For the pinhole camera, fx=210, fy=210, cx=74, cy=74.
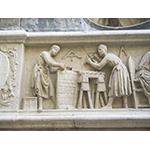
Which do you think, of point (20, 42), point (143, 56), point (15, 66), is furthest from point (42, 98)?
point (143, 56)

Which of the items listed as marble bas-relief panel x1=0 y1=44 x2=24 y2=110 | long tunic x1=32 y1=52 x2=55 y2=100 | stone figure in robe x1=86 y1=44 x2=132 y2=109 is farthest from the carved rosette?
stone figure in robe x1=86 y1=44 x2=132 y2=109

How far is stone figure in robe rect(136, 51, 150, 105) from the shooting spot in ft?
12.3

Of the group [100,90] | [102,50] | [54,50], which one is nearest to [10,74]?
[54,50]

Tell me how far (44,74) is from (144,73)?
1828mm

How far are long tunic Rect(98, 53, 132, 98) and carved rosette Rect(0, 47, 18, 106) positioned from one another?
5.23 feet

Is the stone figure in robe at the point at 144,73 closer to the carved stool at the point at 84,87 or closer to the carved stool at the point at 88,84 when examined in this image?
the carved stool at the point at 88,84

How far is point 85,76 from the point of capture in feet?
12.5

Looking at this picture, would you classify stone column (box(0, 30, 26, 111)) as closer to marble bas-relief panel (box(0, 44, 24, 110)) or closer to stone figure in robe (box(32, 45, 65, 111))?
marble bas-relief panel (box(0, 44, 24, 110))

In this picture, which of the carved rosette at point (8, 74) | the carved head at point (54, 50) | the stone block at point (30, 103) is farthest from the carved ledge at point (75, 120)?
the carved head at point (54, 50)

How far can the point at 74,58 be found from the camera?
13.2 ft

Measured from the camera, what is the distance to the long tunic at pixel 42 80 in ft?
12.3

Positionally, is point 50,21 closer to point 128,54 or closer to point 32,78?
point 32,78

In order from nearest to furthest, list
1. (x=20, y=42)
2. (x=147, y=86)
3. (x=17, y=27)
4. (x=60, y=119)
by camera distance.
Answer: (x=60, y=119), (x=147, y=86), (x=20, y=42), (x=17, y=27)

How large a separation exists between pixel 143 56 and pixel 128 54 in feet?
0.92
